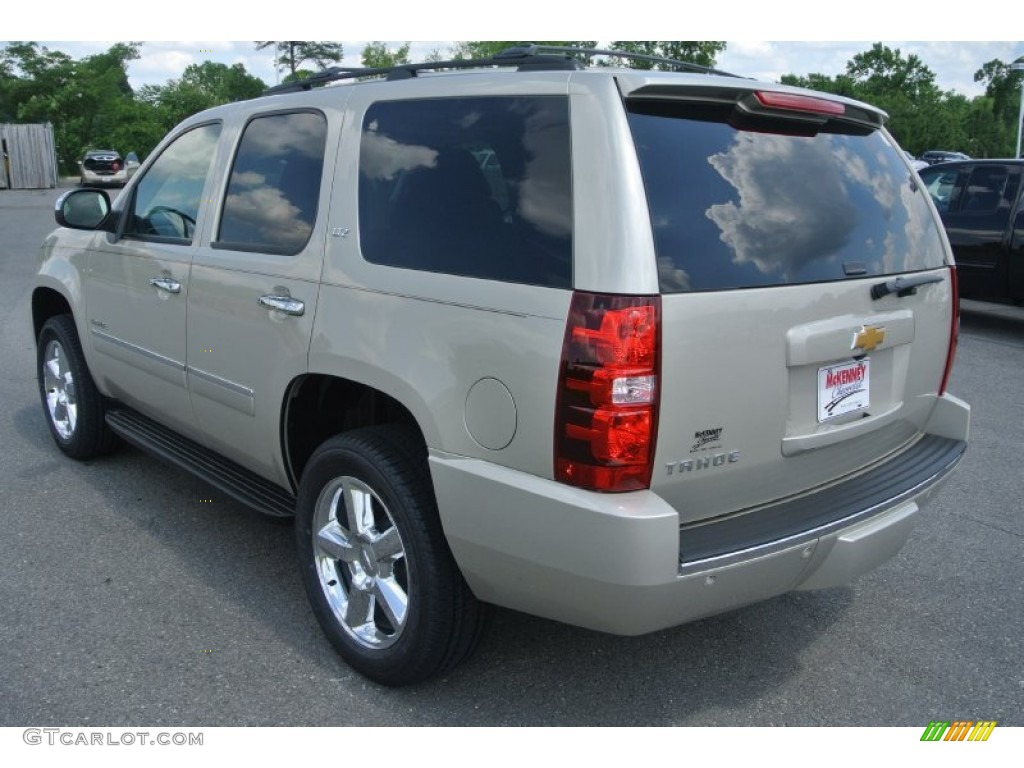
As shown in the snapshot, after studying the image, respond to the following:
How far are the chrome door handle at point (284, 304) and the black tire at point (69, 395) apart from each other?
6.95 feet

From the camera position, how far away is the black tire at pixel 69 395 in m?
5.01

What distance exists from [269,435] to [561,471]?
4.88 feet

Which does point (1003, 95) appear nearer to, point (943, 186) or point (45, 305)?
point (943, 186)

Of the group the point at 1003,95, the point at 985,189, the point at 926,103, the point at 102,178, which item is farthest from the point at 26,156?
the point at 1003,95

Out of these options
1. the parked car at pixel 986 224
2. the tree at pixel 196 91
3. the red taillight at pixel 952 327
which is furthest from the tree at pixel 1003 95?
the red taillight at pixel 952 327

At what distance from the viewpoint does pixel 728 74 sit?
330cm

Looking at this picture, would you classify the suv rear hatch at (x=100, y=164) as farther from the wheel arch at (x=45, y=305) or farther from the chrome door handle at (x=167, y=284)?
the chrome door handle at (x=167, y=284)

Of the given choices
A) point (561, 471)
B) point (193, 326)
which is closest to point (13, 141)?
point (193, 326)

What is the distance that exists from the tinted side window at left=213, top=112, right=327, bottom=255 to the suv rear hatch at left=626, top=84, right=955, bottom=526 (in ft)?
4.53

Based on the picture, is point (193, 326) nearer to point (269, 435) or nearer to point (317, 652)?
point (269, 435)

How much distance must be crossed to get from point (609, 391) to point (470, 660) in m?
1.31

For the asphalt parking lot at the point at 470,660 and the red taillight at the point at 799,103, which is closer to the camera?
the red taillight at the point at 799,103

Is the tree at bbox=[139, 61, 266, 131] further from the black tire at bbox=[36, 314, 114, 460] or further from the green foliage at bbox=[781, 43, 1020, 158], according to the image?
the green foliage at bbox=[781, 43, 1020, 158]
